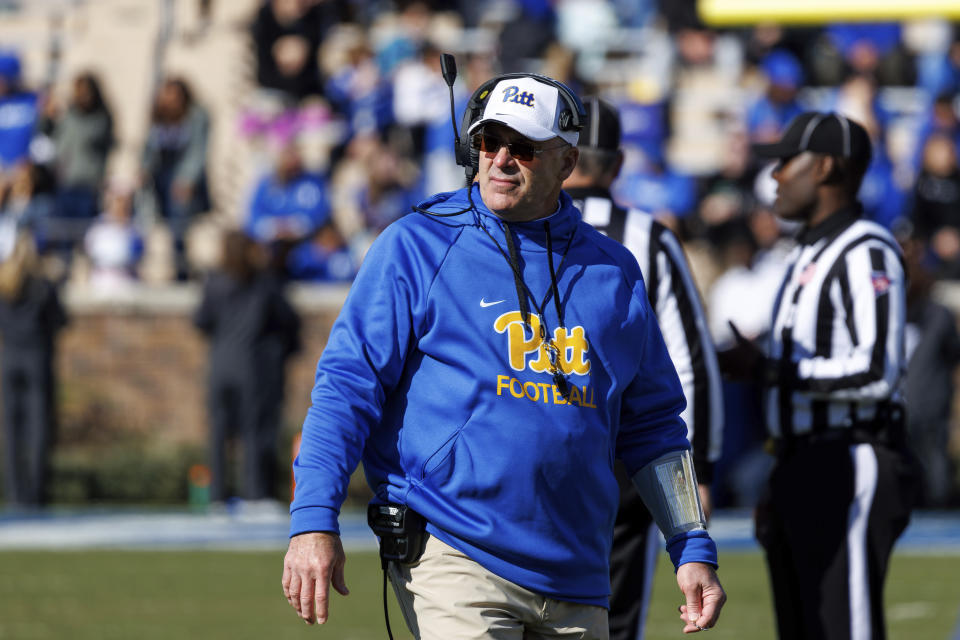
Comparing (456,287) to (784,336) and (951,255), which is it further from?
(951,255)

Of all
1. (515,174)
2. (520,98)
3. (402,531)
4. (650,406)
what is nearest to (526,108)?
(520,98)

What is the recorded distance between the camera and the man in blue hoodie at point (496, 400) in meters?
4.20

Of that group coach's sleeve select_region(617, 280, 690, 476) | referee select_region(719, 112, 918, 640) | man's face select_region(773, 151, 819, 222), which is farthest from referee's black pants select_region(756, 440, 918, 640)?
coach's sleeve select_region(617, 280, 690, 476)

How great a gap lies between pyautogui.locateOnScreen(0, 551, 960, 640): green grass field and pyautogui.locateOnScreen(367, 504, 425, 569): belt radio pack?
4960mm

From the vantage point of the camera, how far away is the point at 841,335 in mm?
5871

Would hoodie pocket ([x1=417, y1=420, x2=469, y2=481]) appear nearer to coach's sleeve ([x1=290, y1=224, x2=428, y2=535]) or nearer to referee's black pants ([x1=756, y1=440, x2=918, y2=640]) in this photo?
coach's sleeve ([x1=290, y1=224, x2=428, y2=535])

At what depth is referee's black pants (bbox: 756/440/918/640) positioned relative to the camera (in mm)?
5715

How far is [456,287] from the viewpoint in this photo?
14.0ft

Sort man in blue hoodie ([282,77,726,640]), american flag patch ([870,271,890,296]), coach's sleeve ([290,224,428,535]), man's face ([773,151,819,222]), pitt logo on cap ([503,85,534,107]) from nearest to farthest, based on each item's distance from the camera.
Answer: coach's sleeve ([290,224,428,535])
man in blue hoodie ([282,77,726,640])
pitt logo on cap ([503,85,534,107])
american flag patch ([870,271,890,296])
man's face ([773,151,819,222])

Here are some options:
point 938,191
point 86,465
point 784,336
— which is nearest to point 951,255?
point 938,191

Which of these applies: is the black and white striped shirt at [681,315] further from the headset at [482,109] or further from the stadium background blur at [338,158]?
the stadium background blur at [338,158]

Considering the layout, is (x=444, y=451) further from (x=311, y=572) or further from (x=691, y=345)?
(x=691, y=345)

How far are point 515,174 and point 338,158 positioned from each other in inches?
632

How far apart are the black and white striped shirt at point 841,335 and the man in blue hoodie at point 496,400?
1508mm
